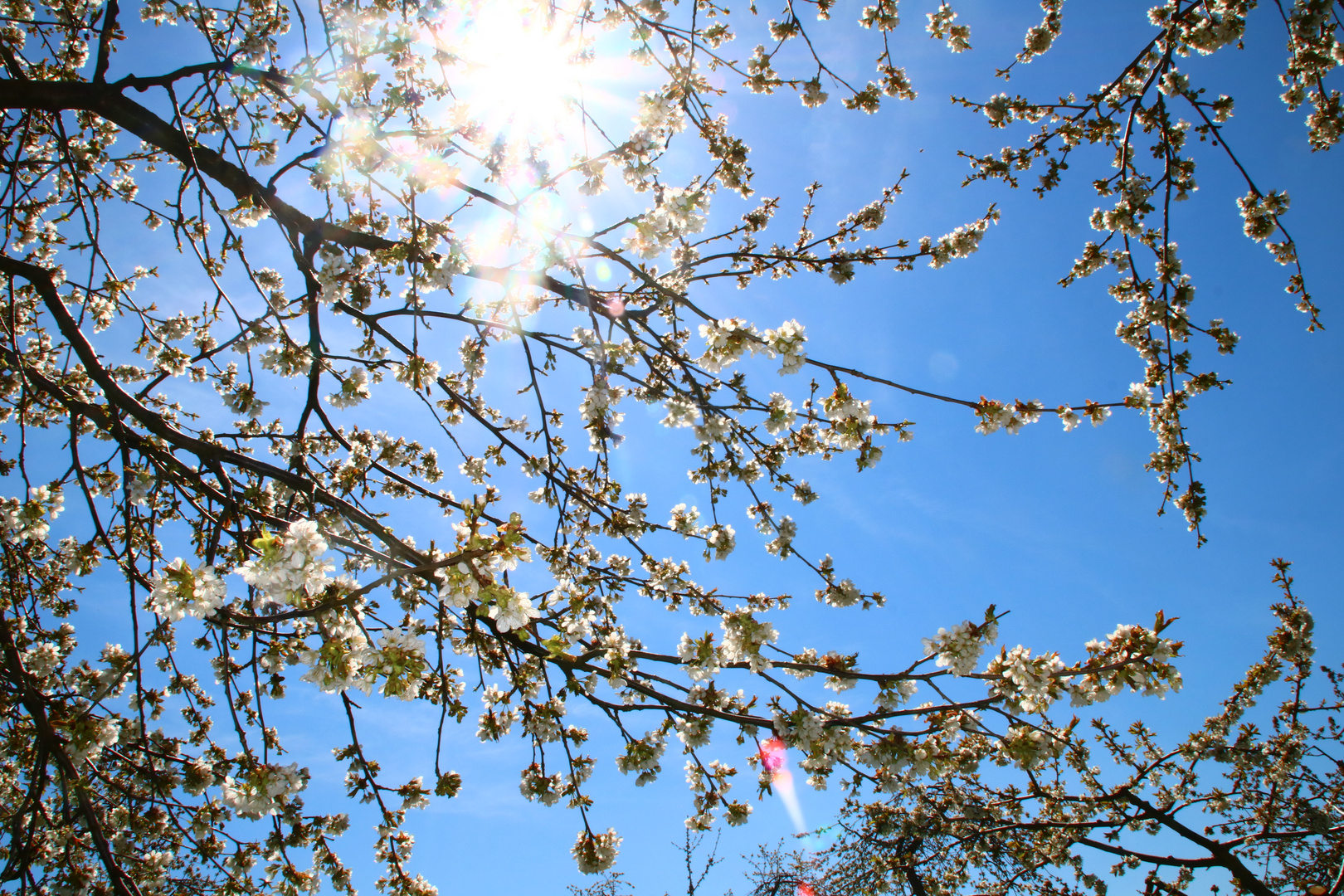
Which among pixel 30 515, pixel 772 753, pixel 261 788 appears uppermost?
pixel 30 515

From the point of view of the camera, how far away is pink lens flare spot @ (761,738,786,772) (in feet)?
11.3

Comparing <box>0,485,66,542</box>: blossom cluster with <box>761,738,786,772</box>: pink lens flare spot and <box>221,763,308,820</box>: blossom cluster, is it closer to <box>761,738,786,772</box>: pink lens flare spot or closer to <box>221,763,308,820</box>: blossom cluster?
<box>221,763,308,820</box>: blossom cluster

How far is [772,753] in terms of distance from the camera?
3531mm

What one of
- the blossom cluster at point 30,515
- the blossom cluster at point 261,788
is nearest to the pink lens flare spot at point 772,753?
the blossom cluster at point 261,788

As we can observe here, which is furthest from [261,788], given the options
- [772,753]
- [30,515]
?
[30,515]

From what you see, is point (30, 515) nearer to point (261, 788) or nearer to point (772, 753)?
point (261, 788)

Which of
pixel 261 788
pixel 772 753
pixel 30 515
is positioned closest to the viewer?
pixel 261 788

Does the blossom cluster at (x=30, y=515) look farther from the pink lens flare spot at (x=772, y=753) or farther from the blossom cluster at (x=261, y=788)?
the pink lens flare spot at (x=772, y=753)

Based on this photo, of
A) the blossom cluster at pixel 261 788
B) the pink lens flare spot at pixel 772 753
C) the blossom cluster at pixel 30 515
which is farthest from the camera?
the blossom cluster at pixel 30 515

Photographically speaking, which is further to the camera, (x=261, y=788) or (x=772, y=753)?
(x=772, y=753)

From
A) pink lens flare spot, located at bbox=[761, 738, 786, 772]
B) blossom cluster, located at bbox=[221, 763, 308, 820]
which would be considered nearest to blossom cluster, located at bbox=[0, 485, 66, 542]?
blossom cluster, located at bbox=[221, 763, 308, 820]

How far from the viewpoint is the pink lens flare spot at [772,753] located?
345 cm

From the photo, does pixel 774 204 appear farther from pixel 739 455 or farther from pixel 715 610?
pixel 715 610

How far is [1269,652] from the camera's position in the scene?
5.58 m
